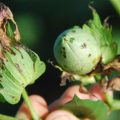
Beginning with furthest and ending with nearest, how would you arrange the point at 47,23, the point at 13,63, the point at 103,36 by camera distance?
the point at 47,23, the point at 103,36, the point at 13,63

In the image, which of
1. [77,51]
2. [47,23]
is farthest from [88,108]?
[47,23]

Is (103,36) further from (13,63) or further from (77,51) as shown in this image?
(13,63)

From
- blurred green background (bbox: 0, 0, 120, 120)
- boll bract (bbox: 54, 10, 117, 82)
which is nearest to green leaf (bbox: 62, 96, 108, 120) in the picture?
boll bract (bbox: 54, 10, 117, 82)

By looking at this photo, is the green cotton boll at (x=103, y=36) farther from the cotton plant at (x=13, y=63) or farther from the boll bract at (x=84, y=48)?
the cotton plant at (x=13, y=63)

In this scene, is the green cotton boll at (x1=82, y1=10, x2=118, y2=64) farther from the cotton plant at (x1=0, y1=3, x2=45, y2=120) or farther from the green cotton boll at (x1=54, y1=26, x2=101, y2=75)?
the cotton plant at (x1=0, y1=3, x2=45, y2=120)

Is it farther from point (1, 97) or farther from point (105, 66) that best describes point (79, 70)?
point (1, 97)
